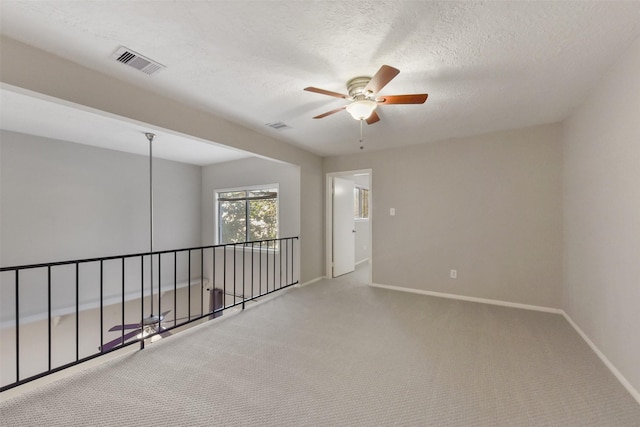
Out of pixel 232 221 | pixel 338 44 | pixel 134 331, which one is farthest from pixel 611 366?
pixel 232 221

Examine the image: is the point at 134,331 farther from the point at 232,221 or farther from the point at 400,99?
the point at 400,99

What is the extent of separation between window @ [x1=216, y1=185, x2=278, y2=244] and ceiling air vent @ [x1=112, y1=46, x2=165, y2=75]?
3.16 metres

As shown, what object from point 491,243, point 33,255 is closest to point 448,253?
point 491,243

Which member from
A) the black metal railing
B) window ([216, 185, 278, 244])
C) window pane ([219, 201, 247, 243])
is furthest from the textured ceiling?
window pane ([219, 201, 247, 243])

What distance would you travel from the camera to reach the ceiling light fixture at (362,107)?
204 centimetres

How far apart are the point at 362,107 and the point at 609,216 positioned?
2.09 meters

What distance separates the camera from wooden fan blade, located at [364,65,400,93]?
1554 mm

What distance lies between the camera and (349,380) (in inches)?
73.8

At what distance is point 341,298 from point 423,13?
3.26 m

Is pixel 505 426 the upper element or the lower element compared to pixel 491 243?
lower

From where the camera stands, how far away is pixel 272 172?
506 centimetres

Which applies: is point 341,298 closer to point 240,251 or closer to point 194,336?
point 194,336

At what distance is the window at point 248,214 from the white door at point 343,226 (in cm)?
118

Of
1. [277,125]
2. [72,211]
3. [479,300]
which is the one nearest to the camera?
[277,125]
